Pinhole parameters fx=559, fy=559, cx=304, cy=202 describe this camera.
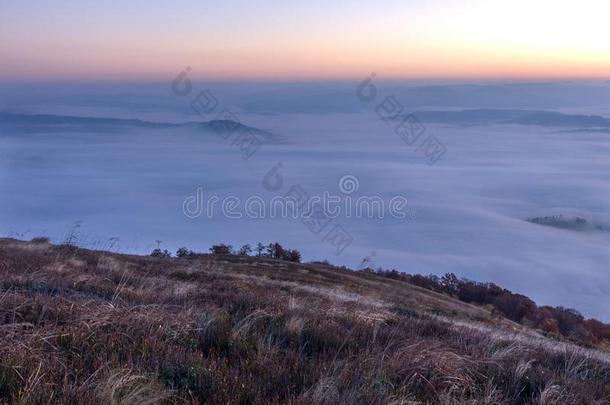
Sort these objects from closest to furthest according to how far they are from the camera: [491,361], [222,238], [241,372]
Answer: [241,372]
[491,361]
[222,238]

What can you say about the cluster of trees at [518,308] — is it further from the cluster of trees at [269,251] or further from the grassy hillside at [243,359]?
the grassy hillside at [243,359]

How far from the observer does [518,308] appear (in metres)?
31.6

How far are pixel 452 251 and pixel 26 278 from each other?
99.9 meters

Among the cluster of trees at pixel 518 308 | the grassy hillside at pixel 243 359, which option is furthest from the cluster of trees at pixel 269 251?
the grassy hillside at pixel 243 359

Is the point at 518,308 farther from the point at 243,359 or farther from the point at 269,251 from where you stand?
the point at 243,359

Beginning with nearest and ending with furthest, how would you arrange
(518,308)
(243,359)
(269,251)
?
(243,359), (518,308), (269,251)

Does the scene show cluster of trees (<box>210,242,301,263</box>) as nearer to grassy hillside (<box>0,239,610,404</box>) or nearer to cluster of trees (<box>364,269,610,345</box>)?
cluster of trees (<box>364,269,610,345</box>)

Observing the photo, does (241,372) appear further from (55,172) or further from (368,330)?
(55,172)

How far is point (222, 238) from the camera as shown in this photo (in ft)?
300

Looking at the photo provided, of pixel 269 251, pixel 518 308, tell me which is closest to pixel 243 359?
pixel 518 308

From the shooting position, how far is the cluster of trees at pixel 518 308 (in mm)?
28337

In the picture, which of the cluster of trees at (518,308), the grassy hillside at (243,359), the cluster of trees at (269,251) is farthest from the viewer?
the cluster of trees at (269,251)

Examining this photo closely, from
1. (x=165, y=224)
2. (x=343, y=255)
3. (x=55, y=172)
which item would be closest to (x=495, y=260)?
(x=343, y=255)

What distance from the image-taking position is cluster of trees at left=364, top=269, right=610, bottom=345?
1116 inches
